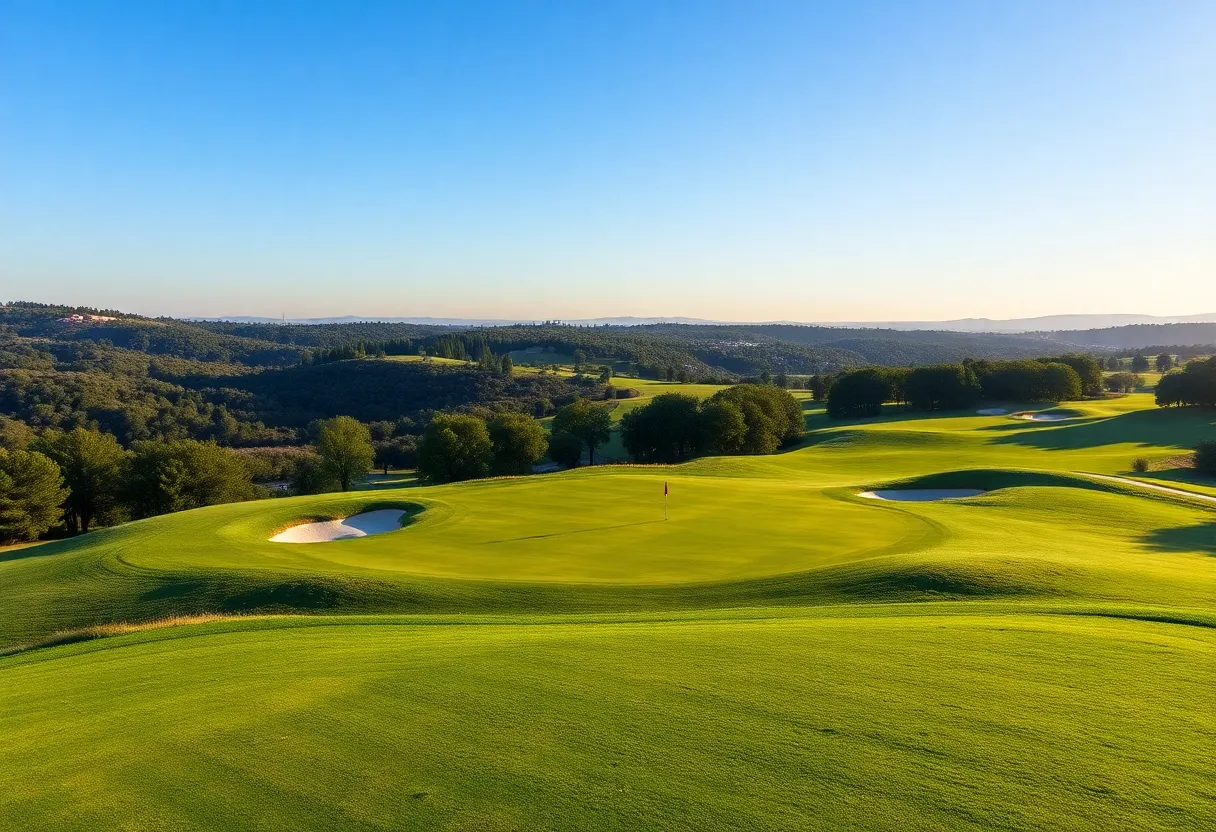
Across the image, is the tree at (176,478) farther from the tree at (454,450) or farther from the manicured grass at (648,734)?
the manicured grass at (648,734)

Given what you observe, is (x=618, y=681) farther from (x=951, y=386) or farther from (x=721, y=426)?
(x=951, y=386)

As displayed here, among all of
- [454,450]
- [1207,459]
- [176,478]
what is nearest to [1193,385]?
[1207,459]

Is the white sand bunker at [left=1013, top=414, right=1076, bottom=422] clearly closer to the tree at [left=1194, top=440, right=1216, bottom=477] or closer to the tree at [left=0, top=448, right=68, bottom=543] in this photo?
the tree at [left=1194, top=440, right=1216, bottom=477]

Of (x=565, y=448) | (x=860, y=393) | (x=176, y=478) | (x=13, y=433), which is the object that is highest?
(x=860, y=393)

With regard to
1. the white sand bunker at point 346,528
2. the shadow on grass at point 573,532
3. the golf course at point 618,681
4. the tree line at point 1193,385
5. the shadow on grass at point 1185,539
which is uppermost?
the tree line at point 1193,385

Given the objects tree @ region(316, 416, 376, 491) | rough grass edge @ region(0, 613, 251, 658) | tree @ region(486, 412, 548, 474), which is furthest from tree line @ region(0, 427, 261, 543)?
rough grass edge @ region(0, 613, 251, 658)

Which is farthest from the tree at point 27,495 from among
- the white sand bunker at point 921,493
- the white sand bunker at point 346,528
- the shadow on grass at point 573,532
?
the white sand bunker at point 921,493

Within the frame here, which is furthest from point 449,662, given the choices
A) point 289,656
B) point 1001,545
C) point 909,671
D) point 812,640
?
point 1001,545
